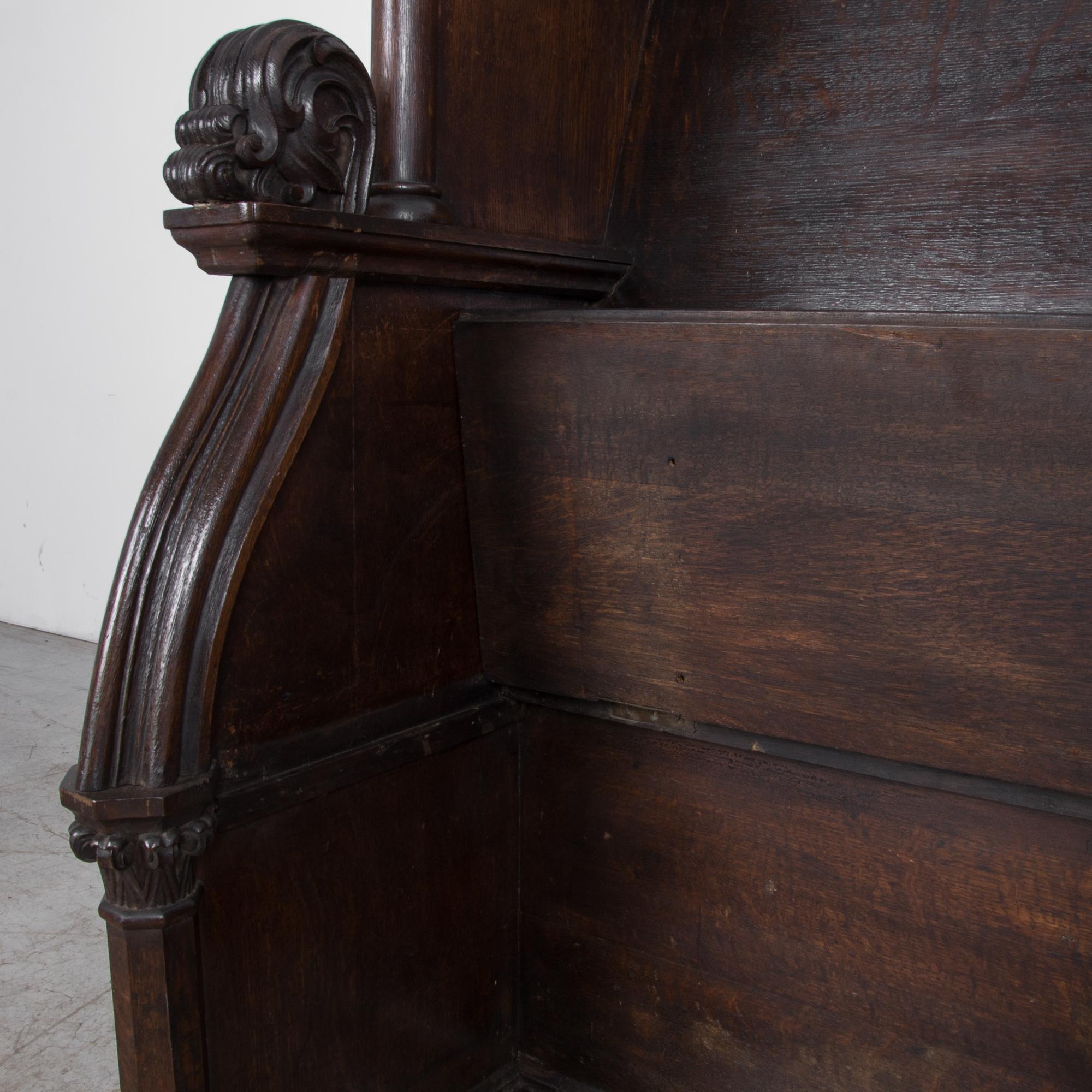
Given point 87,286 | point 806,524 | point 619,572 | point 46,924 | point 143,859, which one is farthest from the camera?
point 87,286

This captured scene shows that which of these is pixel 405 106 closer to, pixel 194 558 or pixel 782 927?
pixel 194 558

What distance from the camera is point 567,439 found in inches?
43.1

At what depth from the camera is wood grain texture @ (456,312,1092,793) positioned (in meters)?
0.88

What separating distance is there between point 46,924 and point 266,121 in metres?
1.57

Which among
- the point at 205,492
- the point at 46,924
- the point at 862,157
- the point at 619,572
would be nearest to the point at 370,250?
the point at 205,492

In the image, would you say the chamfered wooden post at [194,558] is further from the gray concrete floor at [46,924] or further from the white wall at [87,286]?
the white wall at [87,286]

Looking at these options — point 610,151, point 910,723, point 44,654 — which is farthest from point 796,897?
point 44,654

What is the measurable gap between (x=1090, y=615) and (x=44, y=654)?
317 centimetres

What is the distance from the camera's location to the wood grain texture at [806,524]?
2.89ft

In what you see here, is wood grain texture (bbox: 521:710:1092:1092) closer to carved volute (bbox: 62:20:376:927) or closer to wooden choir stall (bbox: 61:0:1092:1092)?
→ wooden choir stall (bbox: 61:0:1092:1092)

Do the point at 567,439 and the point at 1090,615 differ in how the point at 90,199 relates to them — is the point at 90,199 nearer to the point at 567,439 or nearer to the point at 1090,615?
the point at 567,439

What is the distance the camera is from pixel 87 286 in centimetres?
335

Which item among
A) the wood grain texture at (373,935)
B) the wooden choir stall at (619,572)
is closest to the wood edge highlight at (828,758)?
the wooden choir stall at (619,572)

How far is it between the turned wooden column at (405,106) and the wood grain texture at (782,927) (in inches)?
22.0
